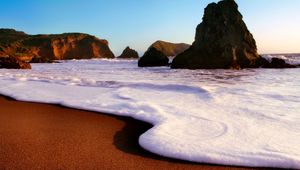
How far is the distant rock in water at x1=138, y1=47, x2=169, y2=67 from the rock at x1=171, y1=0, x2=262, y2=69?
4.32 metres

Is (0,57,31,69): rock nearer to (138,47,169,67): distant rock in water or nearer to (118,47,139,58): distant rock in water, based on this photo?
(138,47,169,67): distant rock in water

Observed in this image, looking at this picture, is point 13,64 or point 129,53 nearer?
point 13,64

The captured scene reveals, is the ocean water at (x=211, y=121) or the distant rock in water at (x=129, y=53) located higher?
the ocean water at (x=211, y=121)

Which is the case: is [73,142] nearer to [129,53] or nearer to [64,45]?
[129,53]

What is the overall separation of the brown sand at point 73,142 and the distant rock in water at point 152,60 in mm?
23224

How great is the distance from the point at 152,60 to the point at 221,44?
7019 mm

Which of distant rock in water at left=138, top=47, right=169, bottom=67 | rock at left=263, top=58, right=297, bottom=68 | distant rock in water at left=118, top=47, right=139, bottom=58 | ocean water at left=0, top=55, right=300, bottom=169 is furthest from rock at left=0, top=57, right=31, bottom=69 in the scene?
distant rock in water at left=118, top=47, right=139, bottom=58

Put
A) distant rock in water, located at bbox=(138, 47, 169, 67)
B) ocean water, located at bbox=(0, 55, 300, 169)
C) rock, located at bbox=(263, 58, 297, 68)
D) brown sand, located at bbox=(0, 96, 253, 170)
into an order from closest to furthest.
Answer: brown sand, located at bbox=(0, 96, 253, 170) → ocean water, located at bbox=(0, 55, 300, 169) → rock, located at bbox=(263, 58, 297, 68) → distant rock in water, located at bbox=(138, 47, 169, 67)

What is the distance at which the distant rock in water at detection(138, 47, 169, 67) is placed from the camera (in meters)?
27.8

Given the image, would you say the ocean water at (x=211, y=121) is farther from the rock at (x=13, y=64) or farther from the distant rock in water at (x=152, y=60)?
the distant rock in water at (x=152, y=60)

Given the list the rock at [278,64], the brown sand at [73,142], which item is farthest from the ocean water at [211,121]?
the rock at [278,64]

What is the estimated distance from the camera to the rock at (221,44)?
22.3m

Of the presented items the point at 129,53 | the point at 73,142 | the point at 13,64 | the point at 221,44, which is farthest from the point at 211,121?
the point at 129,53

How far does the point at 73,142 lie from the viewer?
10.1 feet
